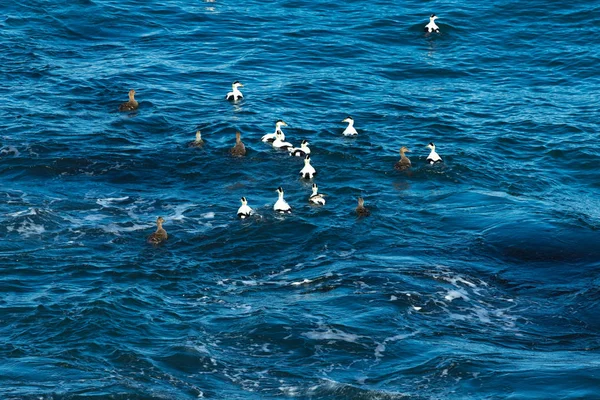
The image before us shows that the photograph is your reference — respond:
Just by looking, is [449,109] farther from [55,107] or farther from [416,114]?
[55,107]

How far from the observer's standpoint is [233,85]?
4559 centimetres

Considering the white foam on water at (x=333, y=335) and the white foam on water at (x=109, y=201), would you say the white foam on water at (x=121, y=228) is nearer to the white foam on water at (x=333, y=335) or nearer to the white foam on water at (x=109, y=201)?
the white foam on water at (x=109, y=201)

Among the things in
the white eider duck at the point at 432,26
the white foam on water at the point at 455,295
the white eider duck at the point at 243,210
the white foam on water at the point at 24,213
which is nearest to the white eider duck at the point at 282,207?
the white eider duck at the point at 243,210

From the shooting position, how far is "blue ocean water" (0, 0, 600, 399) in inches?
1045

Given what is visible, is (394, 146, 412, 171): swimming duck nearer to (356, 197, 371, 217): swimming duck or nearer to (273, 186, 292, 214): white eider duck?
(356, 197, 371, 217): swimming duck

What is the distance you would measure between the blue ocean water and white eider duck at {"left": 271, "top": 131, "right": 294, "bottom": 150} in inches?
14.0

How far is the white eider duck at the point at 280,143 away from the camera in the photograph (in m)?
39.7

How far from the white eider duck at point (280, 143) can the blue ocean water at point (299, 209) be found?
0.36m

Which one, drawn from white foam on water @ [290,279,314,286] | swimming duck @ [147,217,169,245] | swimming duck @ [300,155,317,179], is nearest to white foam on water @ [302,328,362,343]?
white foam on water @ [290,279,314,286]

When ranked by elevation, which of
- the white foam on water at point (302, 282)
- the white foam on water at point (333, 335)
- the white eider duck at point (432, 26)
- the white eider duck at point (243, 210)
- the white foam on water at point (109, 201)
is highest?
the white eider duck at point (432, 26)

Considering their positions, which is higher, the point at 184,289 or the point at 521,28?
the point at 521,28

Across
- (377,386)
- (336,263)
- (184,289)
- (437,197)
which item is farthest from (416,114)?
(377,386)

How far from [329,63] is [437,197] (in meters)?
16.2

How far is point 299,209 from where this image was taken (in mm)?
35375
